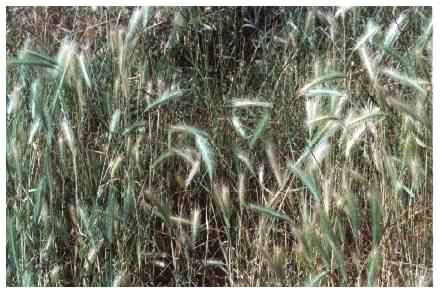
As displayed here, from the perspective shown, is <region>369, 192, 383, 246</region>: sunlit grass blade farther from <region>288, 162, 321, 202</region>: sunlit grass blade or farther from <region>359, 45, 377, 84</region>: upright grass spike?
<region>359, 45, 377, 84</region>: upright grass spike

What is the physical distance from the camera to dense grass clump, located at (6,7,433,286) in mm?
1574

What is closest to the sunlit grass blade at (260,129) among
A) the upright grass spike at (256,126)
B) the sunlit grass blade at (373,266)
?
the upright grass spike at (256,126)

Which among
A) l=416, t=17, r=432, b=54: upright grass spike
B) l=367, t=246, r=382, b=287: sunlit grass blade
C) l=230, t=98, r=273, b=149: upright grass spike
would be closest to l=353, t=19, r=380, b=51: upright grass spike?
l=416, t=17, r=432, b=54: upright grass spike

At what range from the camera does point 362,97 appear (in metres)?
1.78

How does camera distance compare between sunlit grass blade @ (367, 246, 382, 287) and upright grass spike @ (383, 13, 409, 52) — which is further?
upright grass spike @ (383, 13, 409, 52)

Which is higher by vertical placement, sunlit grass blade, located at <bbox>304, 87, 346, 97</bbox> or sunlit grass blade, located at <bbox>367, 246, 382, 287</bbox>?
sunlit grass blade, located at <bbox>304, 87, 346, 97</bbox>

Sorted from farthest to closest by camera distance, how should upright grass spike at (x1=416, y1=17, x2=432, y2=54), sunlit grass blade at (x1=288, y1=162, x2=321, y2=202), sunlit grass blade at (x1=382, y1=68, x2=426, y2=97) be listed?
upright grass spike at (x1=416, y1=17, x2=432, y2=54)
sunlit grass blade at (x1=382, y1=68, x2=426, y2=97)
sunlit grass blade at (x1=288, y1=162, x2=321, y2=202)

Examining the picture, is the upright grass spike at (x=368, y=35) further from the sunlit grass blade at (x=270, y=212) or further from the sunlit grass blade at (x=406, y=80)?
the sunlit grass blade at (x=270, y=212)

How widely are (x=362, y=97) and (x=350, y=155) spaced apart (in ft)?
0.62

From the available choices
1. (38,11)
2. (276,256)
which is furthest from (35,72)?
(276,256)

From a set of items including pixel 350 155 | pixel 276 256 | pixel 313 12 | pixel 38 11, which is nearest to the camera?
pixel 276 256

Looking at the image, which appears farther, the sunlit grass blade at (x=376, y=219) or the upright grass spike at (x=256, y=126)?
the upright grass spike at (x=256, y=126)

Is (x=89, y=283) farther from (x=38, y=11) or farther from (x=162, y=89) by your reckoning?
(x=38, y=11)

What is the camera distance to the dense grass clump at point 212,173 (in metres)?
1.57
